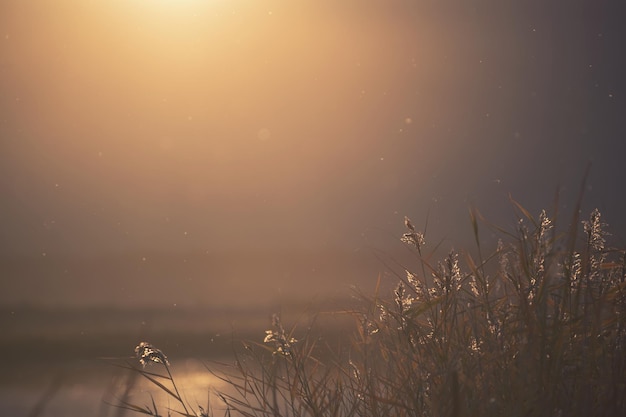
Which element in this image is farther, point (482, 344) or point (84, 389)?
point (84, 389)

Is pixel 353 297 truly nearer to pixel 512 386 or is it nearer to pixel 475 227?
pixel 475 227

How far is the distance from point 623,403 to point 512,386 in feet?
0.85

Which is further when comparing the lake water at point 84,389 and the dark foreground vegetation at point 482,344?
the lake water at point 84,389

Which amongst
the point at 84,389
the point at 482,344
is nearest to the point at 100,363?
the point at 84,389

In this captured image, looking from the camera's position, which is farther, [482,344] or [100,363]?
[100,363]

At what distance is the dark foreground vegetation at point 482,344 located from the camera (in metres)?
2.16

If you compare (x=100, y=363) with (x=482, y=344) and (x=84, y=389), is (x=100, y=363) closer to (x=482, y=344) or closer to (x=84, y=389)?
(x=84, y=389)

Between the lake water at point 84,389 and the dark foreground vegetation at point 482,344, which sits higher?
the lake water at point 84,389

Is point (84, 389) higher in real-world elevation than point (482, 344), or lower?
higher

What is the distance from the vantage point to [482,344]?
8.04 ft

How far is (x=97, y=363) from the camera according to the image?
313 inches

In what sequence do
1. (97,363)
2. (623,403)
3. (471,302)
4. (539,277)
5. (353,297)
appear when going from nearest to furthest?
(623,403)
(539,277)
(471,302)
(353,297)
(97,363)

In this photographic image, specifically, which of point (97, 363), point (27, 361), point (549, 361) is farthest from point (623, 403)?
point (27, 361)

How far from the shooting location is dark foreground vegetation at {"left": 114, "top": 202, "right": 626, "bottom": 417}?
216 cm
